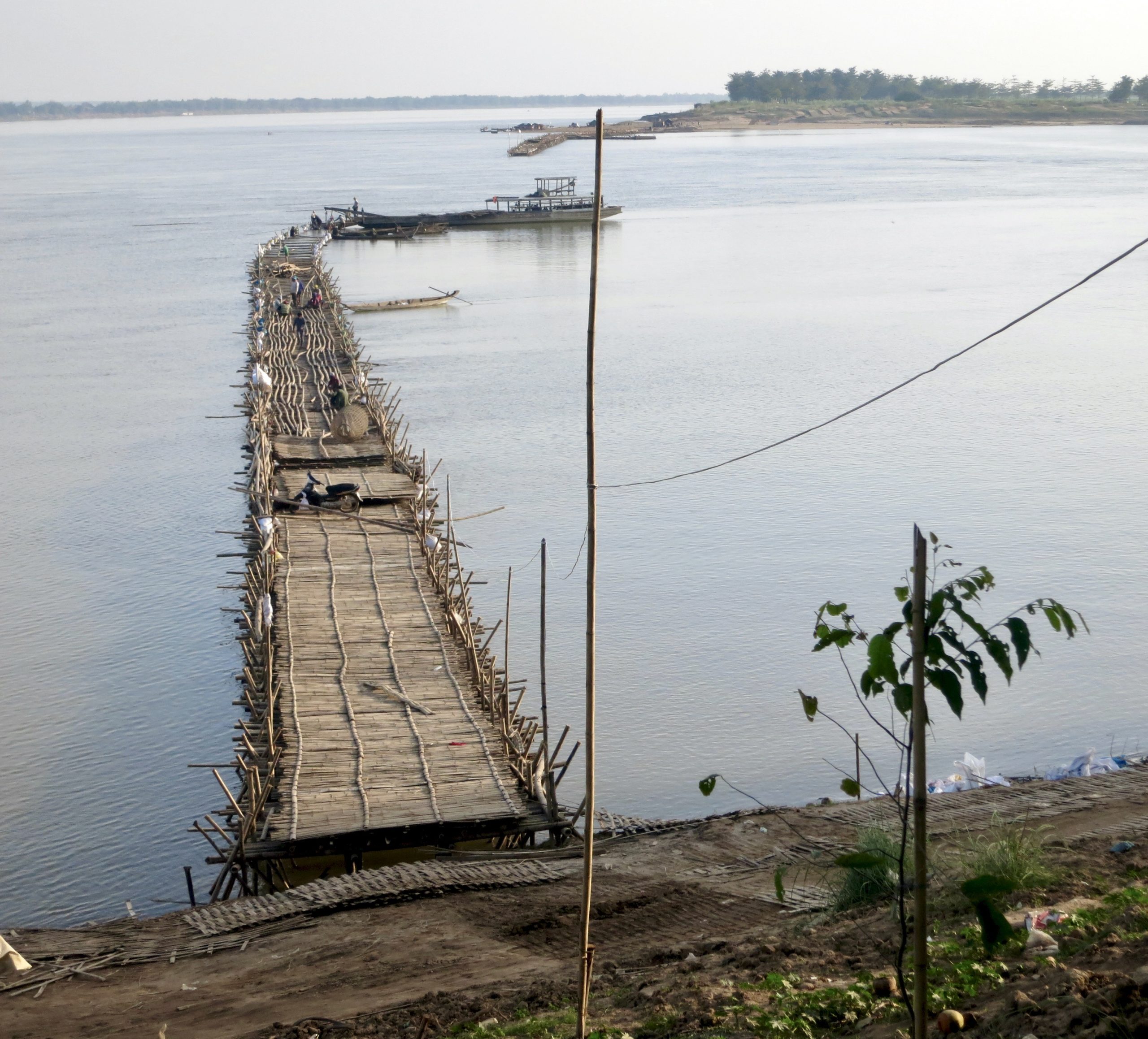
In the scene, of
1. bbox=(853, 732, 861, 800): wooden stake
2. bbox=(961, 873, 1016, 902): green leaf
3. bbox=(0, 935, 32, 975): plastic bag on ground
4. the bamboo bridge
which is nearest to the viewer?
bbox=(961, 873, 1016, 902): green leaf

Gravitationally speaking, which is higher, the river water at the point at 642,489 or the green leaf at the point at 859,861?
the green leaf at the point at 859,861

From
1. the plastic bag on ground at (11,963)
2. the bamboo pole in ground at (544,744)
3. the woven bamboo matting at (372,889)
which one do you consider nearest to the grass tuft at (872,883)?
the woven bamboo matting at (372,889)

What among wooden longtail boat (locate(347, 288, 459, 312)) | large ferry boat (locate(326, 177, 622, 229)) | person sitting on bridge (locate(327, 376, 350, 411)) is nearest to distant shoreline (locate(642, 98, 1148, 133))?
large ferry boat (locate(326, 177, 622, 229))

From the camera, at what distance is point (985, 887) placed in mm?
3031

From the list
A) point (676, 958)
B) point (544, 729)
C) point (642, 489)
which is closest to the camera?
point (676, 958)

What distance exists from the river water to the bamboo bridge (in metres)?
1.00

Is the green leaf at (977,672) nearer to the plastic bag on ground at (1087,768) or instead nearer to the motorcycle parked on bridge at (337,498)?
the plastic bag on ground at (1087,768)

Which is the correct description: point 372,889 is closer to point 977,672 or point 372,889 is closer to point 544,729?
point 544,729

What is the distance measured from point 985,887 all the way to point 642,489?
52.6 ft

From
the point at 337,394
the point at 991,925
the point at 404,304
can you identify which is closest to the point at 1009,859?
the point at 991,925

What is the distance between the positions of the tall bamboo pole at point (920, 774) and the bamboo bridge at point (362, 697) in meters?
4.97

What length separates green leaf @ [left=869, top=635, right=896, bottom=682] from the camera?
3053 millimetres

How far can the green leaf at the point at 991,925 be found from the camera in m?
3.04

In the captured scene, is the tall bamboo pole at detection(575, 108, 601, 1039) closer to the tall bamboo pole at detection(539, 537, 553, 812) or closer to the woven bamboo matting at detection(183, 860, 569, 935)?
the woven bamboo matting at detection(183, 860, 569, 935)
